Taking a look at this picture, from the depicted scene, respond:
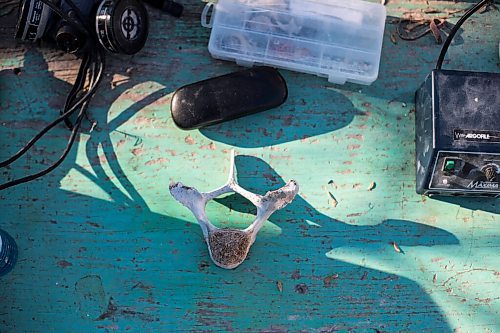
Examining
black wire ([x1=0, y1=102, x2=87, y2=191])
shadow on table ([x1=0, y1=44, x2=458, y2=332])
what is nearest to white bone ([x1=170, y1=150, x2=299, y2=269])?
shadow on table ([x1=0, y1=44, x2=458, y2=332])

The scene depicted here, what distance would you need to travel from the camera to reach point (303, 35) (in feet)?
3.25

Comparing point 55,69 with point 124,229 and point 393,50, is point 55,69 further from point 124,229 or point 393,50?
point 393,50

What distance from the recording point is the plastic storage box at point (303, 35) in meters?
0.98

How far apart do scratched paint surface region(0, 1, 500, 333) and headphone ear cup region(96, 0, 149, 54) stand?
5 centimetres

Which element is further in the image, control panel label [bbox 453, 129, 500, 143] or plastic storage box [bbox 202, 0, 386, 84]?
plastic storage box [bbox 202, 0, 386, 84]

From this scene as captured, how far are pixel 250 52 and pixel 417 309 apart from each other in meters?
0.48

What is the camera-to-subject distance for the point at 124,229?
95cm

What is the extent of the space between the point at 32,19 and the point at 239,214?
44cm

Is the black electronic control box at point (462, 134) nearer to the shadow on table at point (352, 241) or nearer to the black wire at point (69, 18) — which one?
the shadow on table at point (352, 241)

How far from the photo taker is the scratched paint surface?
0.93 meters

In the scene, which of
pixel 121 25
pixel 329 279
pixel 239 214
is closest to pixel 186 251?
pixel 239 214

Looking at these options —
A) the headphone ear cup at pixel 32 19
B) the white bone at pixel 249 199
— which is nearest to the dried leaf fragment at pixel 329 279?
the white bone at pixel 249 199

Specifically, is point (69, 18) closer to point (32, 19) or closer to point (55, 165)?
point (32, 19)

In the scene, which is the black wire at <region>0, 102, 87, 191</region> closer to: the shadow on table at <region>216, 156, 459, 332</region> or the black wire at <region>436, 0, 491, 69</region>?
the shadow on table at <region>216, 156, 459, 332</region>
